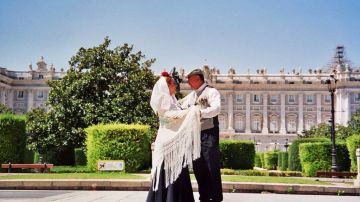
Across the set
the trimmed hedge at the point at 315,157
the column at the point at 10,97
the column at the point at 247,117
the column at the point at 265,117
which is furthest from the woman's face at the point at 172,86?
the column at the point at 10,97

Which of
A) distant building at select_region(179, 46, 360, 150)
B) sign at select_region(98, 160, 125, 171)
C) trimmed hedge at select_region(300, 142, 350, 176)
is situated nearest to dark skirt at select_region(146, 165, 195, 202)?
sign at select_region(98, 160, 125, 171)

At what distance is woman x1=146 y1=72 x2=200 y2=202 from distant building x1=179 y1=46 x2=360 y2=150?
86.4 metres

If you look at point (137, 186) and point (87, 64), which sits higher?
point (87, 64)

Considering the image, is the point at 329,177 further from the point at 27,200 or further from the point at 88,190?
the point at 27,200

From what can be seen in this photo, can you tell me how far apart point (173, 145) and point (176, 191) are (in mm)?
471

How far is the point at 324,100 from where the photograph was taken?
93.4 m

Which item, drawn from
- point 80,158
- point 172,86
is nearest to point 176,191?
point 172,86

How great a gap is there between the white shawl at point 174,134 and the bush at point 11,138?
13.1 metres

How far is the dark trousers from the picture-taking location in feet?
18.5

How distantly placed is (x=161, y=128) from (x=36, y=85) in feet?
307

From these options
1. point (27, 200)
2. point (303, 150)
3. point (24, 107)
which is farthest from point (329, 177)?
point (24, 107)

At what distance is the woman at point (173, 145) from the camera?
541 cm

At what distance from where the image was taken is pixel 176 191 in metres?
5.40

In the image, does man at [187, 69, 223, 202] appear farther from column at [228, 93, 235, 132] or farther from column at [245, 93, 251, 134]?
column at [228, 93, 235, 132]
